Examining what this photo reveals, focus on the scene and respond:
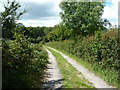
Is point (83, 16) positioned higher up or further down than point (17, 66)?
higher up

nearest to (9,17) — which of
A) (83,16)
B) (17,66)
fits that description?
(17,66)

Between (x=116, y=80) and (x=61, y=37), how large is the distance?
34248 mm

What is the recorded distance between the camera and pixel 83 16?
30359 millimetres

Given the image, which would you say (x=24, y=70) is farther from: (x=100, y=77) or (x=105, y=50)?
(x=105, y=50)

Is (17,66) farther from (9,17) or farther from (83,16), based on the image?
(83,16)

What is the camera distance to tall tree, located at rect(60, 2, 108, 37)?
100 feet

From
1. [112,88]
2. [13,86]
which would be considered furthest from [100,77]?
[13,86]

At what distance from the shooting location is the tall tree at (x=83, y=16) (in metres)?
30.5

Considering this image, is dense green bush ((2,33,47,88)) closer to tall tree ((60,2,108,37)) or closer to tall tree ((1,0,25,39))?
tall tree ((1,0,25,39))

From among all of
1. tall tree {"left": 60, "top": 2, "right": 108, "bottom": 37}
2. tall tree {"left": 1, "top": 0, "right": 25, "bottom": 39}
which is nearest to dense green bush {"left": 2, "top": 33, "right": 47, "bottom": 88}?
tall tree {"left": 1, "top": 0, "right": 25, "bottom": 39}

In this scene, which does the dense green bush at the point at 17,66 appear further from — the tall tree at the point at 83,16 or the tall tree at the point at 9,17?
the tall tree at the point at 83,16

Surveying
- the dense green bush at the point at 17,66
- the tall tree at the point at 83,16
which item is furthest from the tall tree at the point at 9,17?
the tall tree at the point at 83,16

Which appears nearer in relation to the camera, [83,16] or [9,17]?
[9,17]

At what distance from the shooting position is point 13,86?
22.2ft
